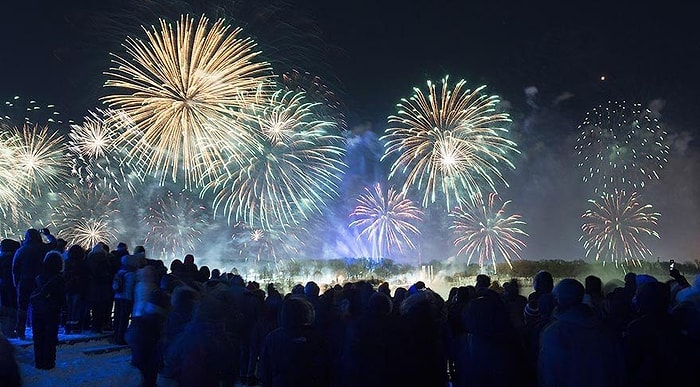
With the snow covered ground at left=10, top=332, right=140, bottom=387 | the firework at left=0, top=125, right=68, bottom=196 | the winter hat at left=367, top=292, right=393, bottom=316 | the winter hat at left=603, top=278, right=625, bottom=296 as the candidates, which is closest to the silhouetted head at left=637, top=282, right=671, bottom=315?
the winter hat at left=367, top=292, right=393, bottom=316

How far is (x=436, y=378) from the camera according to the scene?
6.54 meters

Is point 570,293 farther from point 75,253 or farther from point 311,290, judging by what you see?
point 75,253

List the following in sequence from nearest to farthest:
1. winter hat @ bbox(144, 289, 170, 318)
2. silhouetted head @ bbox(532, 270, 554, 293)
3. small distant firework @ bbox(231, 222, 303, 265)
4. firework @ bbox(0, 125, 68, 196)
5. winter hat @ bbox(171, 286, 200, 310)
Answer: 1. winter hat @ bbox(171, 286, 200, 310)
2. winter hat @ bbox(144, 289, 170, 318)
3. silhouetted head @ bbox(532, 270, 554, 293)
4. firework @ bbox(0, 125, 68, 196)
5. small distant firework @ bbox(231, 222, 303, 265)

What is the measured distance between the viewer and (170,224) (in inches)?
2395

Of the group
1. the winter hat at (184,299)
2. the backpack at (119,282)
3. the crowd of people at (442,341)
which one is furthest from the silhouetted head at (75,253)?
the winter hat at (184,299)

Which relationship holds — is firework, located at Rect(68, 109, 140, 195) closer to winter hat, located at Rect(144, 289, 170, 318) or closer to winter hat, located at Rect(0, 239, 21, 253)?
winter hat, located at Rect(0, 239, 21, 253)

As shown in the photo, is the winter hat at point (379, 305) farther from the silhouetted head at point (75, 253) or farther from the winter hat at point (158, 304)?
the silhouetted head at point (75, 253)

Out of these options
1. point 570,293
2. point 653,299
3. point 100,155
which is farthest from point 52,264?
point 100,155

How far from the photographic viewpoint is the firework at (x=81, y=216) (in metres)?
48.7

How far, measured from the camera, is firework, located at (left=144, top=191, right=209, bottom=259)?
60375mm

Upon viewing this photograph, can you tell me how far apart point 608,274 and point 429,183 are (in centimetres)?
3209

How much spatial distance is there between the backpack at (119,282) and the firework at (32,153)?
2720 centimetres

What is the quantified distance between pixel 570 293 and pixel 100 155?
4374cm

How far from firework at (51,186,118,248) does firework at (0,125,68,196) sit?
27.5 feet
